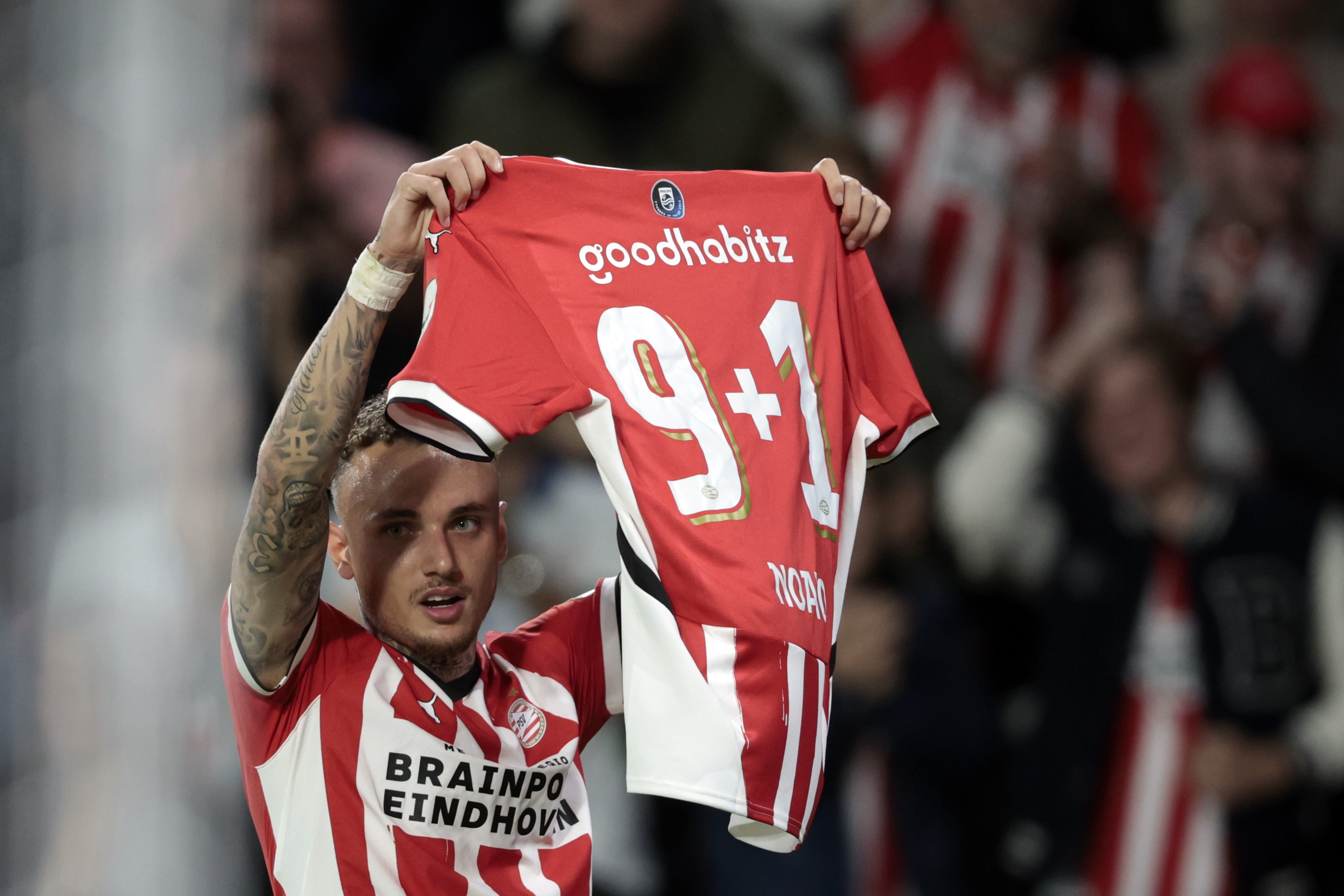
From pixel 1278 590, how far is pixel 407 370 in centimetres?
321

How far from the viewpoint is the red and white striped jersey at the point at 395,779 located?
2.18m

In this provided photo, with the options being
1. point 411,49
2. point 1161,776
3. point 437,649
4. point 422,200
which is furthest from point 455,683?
point 411,49

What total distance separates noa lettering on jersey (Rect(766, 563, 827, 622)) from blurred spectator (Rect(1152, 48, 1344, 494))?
2.98m

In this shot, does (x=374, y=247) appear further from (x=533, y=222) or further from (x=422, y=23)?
(x=422, y=23)

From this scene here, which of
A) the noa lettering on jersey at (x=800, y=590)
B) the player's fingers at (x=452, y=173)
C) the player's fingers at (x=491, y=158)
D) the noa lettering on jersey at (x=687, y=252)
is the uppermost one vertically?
the player's fingers at (x=491, y=158)

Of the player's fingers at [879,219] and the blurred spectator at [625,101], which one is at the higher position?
the blurred spectator at [625,101]

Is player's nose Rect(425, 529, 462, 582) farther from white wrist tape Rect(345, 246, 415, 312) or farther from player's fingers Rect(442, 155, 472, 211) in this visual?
player's fingers Rect(442, 155, 472, 211)

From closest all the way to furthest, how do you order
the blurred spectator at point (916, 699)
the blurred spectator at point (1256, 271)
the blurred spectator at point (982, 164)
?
the blurred spectator at point (916, 699) < the blurred spectator at point (1256, 271) < the blurred spectator at point (982, 164)

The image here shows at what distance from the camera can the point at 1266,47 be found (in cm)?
557

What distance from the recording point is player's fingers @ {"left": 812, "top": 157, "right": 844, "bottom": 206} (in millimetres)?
2562

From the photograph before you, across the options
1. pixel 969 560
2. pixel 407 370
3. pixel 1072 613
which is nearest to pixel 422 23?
pixel 969 560

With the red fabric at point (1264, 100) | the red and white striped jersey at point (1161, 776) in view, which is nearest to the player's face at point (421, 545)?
the red and white striped jersey at point (1161, 776)

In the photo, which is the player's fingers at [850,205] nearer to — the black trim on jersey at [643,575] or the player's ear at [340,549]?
the black trim on jersey at [643,575]

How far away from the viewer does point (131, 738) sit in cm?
267
